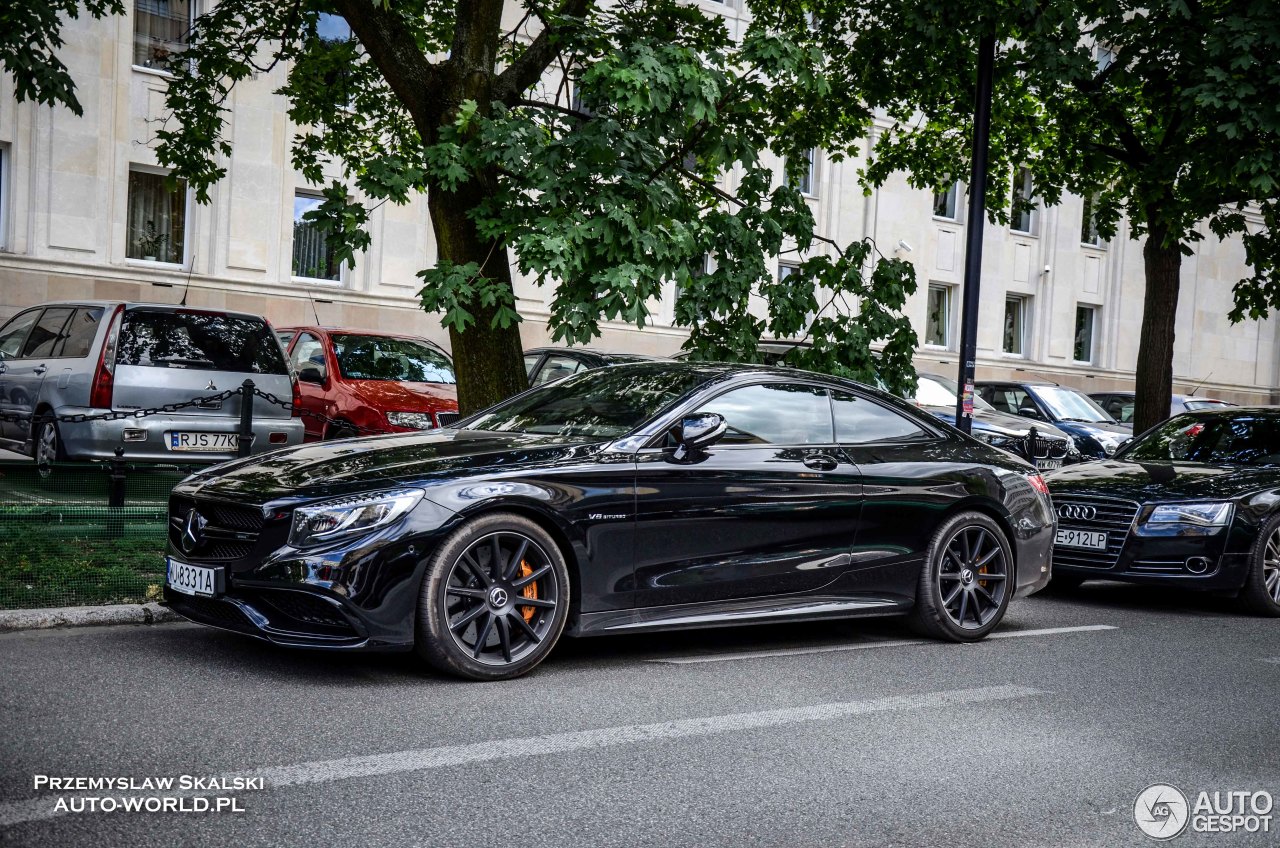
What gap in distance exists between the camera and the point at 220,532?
5797 millimetres

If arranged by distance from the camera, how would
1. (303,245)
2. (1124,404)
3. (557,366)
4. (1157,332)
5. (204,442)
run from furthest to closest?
(1124,404) < (303,245) < (557,366) < (1157,332) < (204,442)

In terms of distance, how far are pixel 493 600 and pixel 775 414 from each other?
204 centimetres

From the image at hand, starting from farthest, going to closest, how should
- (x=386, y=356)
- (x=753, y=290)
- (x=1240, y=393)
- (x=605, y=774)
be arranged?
(x=1240, y=393), (x=386, y=356), (x=753, y=290), (x=605, y=774)

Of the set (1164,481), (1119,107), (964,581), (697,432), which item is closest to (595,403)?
(697,432)

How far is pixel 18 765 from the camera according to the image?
4172 mm

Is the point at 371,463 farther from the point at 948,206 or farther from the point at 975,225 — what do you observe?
the point at 948,206

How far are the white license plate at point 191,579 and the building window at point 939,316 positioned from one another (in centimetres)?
3166

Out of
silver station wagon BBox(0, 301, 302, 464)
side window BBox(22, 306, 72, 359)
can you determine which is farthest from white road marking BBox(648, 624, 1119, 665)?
side window BBox(22, 306, 72, 359)

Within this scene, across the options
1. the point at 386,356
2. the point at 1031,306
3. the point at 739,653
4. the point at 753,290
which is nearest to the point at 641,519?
the point at 739,653

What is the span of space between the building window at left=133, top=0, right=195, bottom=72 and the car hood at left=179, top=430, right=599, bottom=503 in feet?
67.3

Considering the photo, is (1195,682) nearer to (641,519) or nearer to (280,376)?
(641,519)

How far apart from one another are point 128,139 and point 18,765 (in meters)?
22.1

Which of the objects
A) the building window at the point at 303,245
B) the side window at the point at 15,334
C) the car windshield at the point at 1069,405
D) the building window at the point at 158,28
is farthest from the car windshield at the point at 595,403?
the building window at the point at 158,28

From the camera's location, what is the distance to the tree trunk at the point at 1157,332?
54.3ft
